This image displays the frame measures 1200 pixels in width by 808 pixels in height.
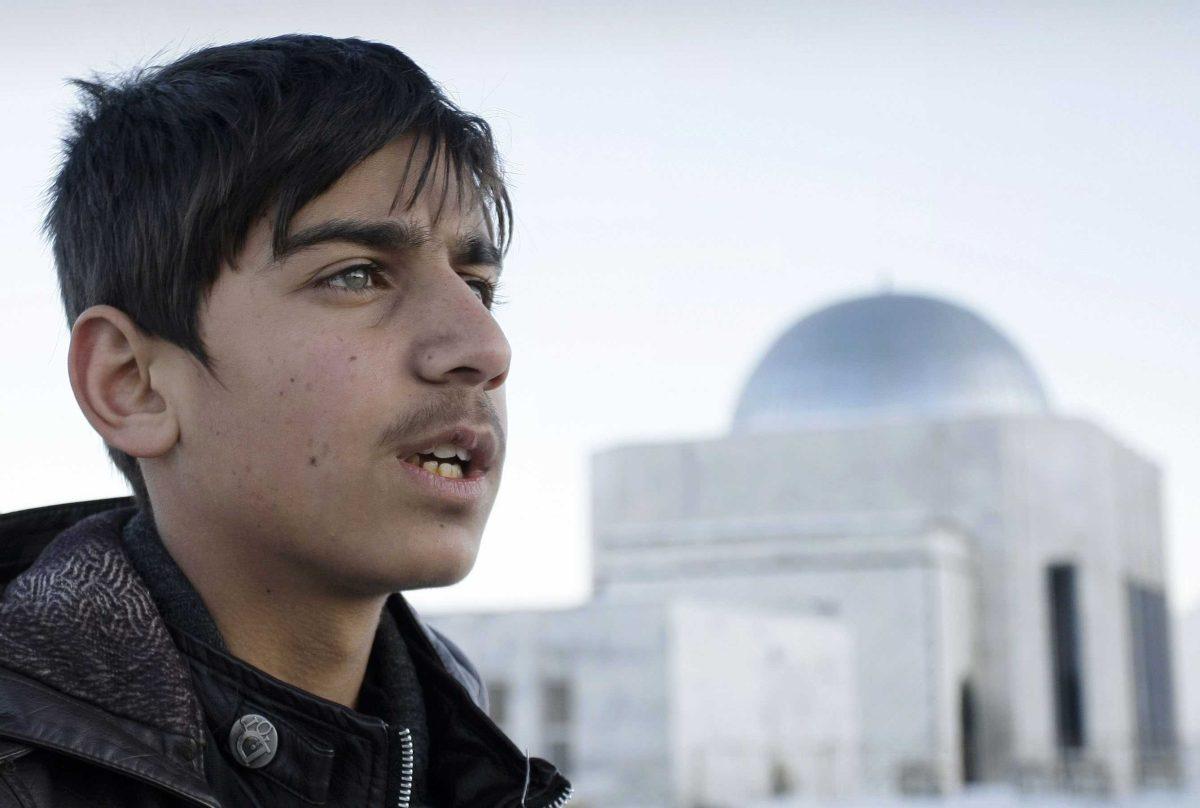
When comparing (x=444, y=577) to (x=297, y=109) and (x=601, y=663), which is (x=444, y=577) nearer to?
(x=297, y=109)

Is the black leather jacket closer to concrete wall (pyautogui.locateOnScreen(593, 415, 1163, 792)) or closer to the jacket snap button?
the jacket snap button

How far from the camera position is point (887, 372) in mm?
31469

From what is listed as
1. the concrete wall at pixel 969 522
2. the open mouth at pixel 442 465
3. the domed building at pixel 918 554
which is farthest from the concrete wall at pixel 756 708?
the open mouth at pixel 442 465

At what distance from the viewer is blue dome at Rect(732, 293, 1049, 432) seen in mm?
31250

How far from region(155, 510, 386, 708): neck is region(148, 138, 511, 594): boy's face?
1.4 inches

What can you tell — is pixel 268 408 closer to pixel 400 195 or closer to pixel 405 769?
pixel 400 195

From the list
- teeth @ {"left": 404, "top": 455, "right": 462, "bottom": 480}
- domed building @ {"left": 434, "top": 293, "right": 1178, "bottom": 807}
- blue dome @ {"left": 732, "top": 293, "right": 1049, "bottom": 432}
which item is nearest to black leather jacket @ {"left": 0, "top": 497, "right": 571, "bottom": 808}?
teeth @ {"left": 404, "top": 455, "right": 462, "bottom": 480}

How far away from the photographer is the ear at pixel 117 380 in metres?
2.22

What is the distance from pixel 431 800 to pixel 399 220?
3.11 ft

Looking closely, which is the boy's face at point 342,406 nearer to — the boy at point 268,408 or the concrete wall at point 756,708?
the boy at point 268,408

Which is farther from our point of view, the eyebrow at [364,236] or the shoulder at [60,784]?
the eyebrow at [364,236]

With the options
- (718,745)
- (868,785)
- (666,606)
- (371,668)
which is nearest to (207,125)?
(371,668)

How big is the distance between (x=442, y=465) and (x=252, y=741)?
46 cm

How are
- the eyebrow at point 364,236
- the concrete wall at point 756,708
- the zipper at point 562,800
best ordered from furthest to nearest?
the concrete wall at point 756,708 < the zipper at point 562,800 < the eyebrow at point 364,236
